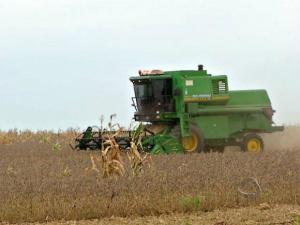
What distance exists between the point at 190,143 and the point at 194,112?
83 centimetres

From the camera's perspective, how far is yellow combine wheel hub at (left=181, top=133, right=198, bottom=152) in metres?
16.7

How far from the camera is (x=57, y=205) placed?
8.56 m

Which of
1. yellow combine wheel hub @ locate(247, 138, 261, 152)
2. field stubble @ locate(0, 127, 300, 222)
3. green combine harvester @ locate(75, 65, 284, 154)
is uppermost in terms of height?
green combine harvester @ locate(75, 65, 284, 154)

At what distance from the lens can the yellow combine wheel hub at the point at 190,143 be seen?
54.8ft

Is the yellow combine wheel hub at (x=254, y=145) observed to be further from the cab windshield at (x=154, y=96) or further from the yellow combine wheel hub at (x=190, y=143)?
the cab windshield at (x=154, y=96)

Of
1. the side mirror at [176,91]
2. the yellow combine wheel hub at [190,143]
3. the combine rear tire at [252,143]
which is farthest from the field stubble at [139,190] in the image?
the combine rear tire at [252,143]

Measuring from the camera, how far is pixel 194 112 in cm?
1694

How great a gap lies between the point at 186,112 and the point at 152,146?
5.58 ft

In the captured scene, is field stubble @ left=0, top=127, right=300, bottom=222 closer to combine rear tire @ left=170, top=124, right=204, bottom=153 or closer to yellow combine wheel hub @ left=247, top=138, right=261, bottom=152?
combine rear tire @ left=170, top=124, right=204, bottom=153

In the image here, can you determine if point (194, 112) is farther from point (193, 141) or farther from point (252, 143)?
point (252, 143)

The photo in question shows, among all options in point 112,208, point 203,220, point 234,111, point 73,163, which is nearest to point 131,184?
point 112,208

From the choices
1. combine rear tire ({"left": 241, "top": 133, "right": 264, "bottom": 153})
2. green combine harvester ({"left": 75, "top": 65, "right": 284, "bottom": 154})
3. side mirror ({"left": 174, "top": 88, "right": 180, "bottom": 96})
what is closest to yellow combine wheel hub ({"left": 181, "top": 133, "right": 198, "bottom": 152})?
green combine harvester ({"left": 75, "top": 65, "right": 284, "bottom": 154})

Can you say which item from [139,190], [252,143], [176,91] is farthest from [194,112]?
[139,190]

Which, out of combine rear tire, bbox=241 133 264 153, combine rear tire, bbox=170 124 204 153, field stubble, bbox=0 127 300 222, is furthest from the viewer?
combine rear tire, bbox=241 133 264 153
